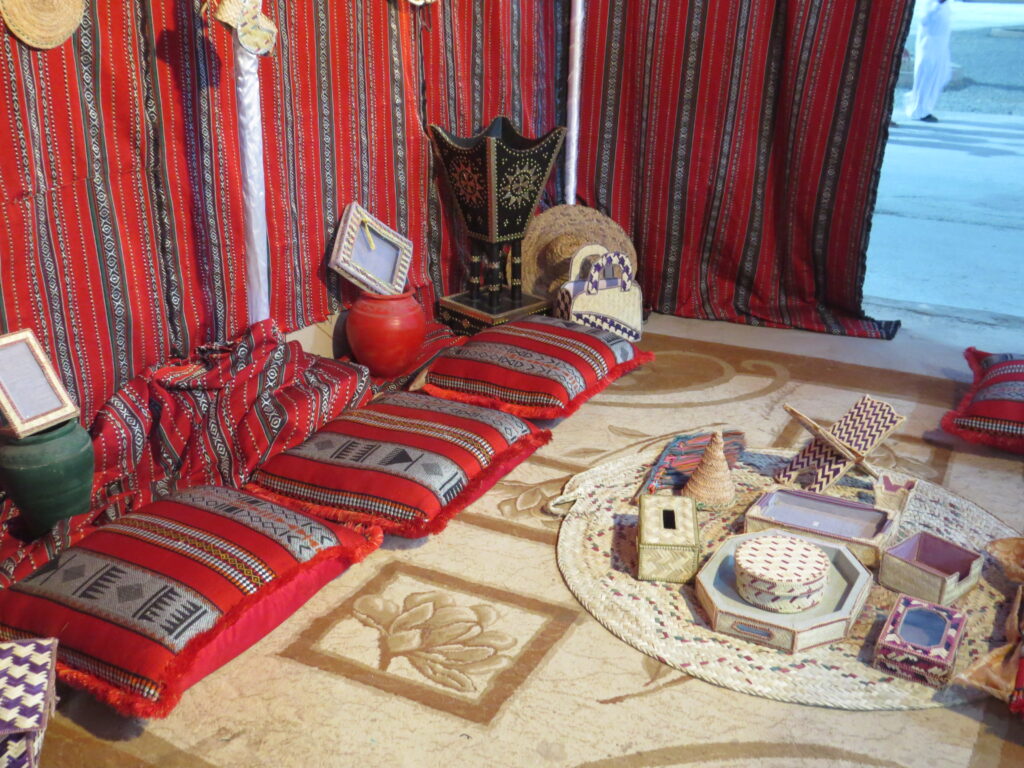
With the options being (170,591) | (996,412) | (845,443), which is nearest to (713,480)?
(845,443)

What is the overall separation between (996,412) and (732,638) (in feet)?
5.19

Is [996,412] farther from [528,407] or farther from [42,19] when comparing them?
[42,19]

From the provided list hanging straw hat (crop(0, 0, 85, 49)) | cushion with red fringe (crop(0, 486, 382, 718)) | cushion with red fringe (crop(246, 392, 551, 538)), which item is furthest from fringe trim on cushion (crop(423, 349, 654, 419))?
hanging straw hat (crop(0, 0, 85, 49))

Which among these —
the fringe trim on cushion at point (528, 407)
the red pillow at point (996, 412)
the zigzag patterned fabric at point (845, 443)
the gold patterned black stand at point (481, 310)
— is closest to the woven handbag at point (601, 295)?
the gold patterned black stand at point (481, 310)

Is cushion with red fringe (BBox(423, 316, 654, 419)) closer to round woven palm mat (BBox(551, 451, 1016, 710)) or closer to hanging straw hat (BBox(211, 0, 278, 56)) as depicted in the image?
round woven palm mat (BBox(551, 451, 1016, 710))

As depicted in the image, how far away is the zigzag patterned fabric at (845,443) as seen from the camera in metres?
2.90

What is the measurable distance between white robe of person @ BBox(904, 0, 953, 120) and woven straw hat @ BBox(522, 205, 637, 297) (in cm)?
719

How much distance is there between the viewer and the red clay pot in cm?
374

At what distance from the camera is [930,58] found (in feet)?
34.3

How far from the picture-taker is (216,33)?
307 cm

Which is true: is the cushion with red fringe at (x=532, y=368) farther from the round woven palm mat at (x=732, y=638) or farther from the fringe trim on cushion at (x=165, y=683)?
the fringe trim on cushion at (x=165, y=683)

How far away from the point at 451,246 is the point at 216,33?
1.60m

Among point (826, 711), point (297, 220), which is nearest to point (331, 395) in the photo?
point (297, 220)

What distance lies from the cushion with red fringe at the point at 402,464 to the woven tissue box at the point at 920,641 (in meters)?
1.18
